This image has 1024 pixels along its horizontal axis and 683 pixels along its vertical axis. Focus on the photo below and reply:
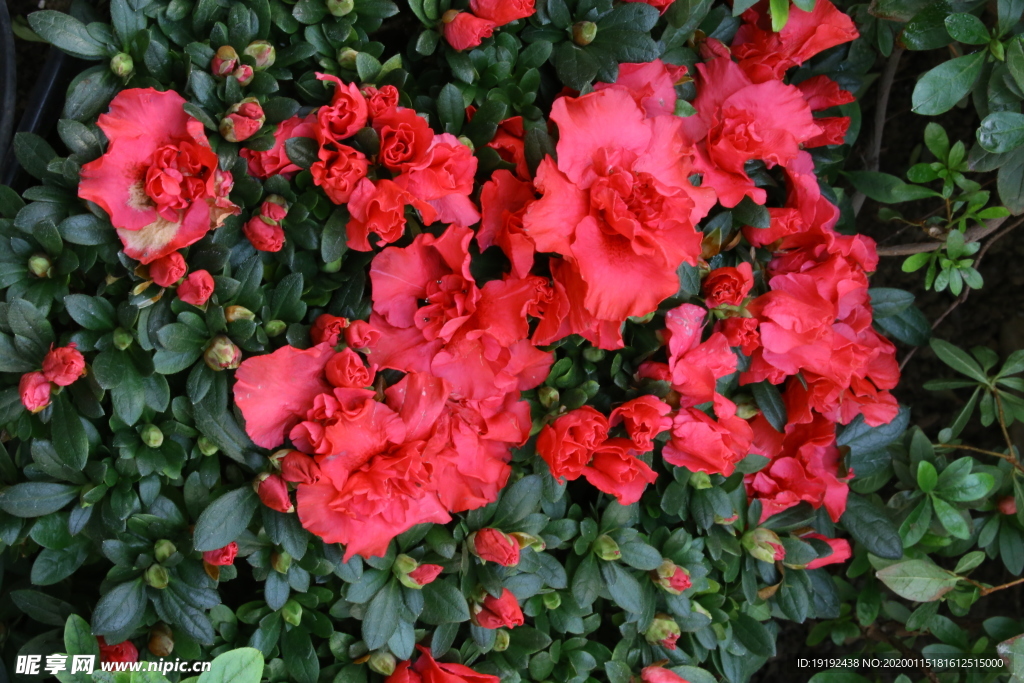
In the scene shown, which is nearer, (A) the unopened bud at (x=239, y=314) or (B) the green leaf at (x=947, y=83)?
(A) the unopened bud at (x=239, y=314)

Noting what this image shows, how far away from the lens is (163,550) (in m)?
1.23

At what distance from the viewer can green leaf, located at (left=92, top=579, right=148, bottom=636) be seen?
1.21m

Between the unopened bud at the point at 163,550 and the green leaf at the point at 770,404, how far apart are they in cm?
104

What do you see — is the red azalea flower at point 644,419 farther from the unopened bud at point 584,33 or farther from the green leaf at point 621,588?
the unopened bud at point 584,33

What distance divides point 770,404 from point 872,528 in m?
0.40

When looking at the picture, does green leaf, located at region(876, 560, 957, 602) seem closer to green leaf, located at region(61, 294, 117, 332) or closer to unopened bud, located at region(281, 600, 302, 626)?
unopened bud, located at region(281, 600, 302, 626)

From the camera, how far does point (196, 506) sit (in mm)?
1243

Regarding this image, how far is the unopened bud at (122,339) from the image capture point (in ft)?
3.74

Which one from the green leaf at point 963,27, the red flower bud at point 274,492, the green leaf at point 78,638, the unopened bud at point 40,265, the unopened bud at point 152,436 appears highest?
the green leaf at point 963,27

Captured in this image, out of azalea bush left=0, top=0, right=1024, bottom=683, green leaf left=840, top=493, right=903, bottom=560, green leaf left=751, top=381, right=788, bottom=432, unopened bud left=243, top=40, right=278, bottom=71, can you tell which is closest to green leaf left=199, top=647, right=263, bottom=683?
azalea bush left=0, top=0, right=1024, bottom=683

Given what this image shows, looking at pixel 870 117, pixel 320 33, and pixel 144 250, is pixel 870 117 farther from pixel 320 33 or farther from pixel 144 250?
pixel 144 250

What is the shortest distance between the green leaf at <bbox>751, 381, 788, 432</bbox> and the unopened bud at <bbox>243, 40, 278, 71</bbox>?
1010 mm

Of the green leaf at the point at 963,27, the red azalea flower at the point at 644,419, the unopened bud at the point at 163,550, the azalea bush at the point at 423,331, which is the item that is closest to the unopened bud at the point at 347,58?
the azalea bush at the point at 423,331

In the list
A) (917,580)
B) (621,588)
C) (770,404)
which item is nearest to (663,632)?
(621,588)
